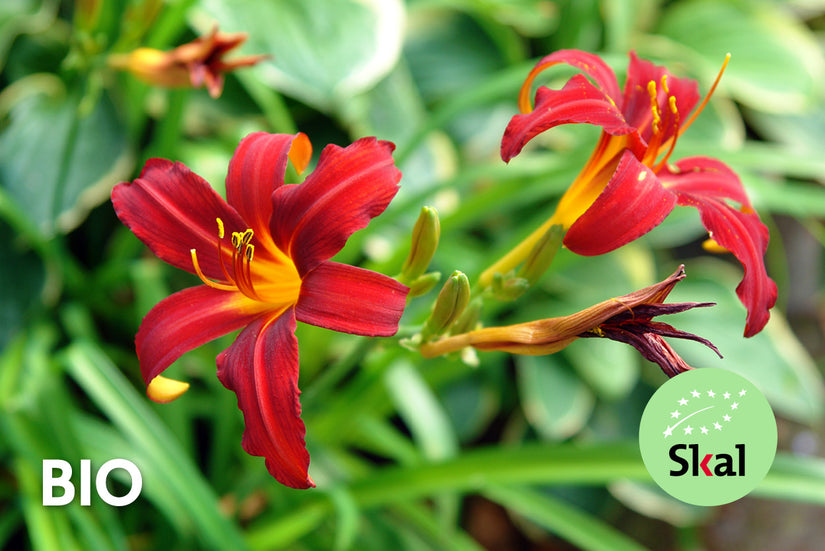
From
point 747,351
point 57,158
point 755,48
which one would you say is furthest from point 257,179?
point 755,48

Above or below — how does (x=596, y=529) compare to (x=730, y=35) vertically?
below

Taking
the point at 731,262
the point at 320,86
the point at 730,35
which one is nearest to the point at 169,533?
the point at 320,86

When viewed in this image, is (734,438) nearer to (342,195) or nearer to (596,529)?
(342,195)

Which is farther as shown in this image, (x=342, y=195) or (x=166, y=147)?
(x=166, y=147)

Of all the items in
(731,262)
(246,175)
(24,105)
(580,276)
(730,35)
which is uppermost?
(246,175)

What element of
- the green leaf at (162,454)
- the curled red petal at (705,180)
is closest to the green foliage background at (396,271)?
the green leaf at (162,454)

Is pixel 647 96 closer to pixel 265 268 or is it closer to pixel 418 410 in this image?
pixel 265 268

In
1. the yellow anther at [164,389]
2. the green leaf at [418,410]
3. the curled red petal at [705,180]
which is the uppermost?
the curled red petal at [705,180]

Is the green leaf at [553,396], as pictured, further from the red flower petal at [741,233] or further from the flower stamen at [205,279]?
the flower stamen at [205,279]
